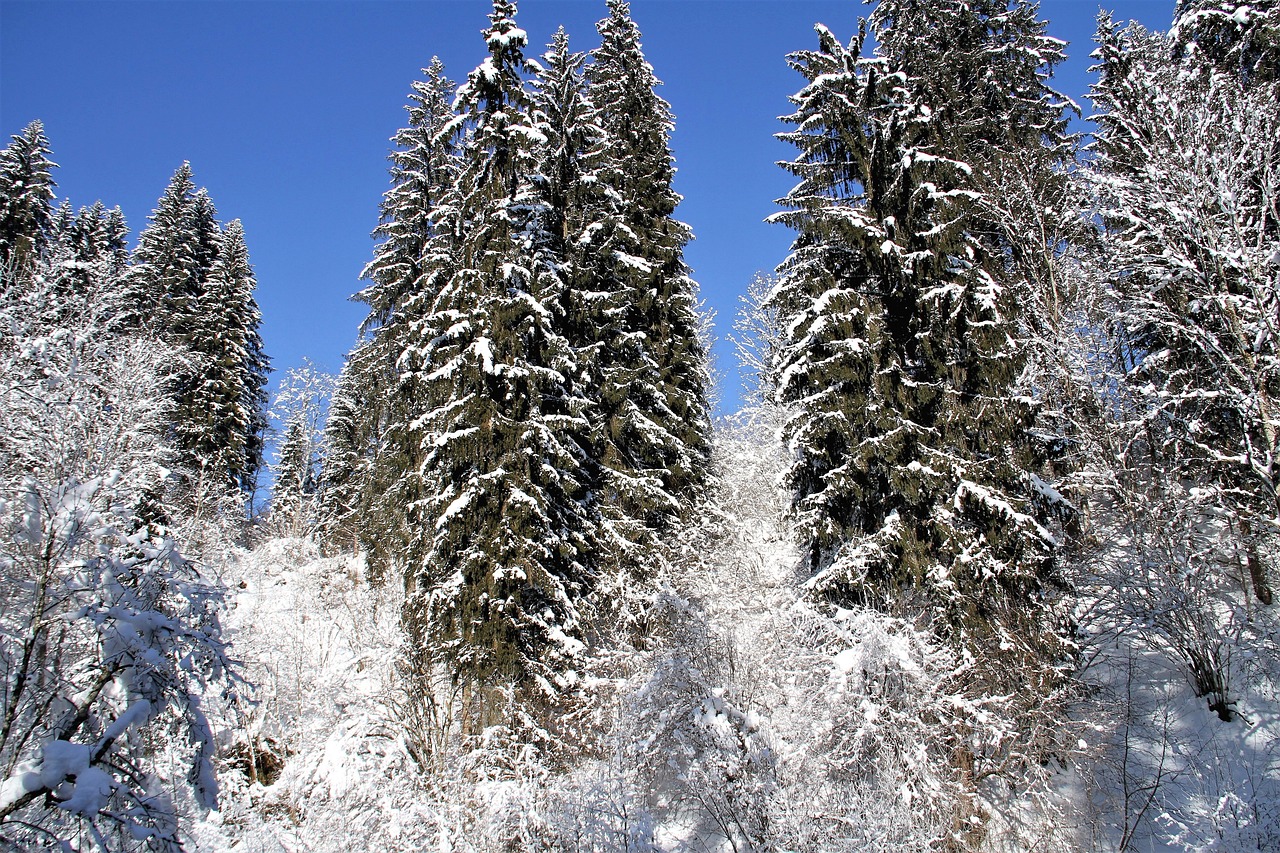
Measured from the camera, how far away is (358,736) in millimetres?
13578

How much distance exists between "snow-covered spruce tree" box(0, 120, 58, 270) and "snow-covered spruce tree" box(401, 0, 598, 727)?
26.3 m

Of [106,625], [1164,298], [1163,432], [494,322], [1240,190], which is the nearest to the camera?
[106,625]

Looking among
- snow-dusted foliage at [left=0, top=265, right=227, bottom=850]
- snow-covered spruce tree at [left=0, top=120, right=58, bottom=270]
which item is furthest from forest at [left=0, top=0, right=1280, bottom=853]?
snow-covered spruce tree at [left=0, top=120, right=58, bottom=270]

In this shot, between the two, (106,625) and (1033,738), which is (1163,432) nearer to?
(1033,738)

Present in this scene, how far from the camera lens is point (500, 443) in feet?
49.5

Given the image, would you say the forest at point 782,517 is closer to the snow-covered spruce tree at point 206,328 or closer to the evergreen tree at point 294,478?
the snow-covered spruce tree at point 206,328

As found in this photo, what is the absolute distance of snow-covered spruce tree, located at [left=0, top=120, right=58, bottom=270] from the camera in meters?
31.4

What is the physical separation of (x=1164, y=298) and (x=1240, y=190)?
3851 millimetres

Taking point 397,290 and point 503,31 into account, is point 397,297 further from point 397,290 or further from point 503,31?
point 503,31

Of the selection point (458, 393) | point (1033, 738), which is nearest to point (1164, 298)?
point (1033, 738)

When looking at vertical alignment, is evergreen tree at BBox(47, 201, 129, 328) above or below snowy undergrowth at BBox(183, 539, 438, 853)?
above

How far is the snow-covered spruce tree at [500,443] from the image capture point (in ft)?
45.3

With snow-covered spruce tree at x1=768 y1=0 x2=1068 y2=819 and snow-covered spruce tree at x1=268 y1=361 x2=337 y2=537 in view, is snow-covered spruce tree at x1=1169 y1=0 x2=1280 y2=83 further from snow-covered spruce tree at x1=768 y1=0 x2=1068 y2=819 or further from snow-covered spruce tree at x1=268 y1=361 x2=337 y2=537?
snow-covered spruce tree at x1=268 y1=361 x2=337 y2=537

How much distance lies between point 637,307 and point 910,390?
870cm
